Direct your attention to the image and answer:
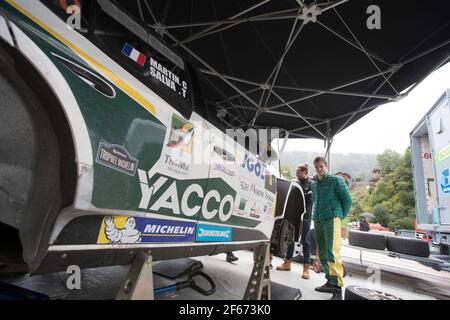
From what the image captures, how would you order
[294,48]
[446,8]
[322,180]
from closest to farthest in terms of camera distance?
[322,180], [446,8], [294,48]

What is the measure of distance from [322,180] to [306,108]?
446cm

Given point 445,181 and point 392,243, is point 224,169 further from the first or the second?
point 445,181

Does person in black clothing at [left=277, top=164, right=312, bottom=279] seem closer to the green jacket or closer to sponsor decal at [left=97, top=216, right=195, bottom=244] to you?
the green jacket

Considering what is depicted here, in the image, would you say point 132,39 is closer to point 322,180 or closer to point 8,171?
point 8,171

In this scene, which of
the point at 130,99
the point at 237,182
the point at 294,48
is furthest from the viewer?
the point at 294,48

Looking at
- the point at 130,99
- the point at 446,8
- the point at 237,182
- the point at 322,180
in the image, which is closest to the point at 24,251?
the point at 130,99

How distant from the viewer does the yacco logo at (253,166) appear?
2.24 m

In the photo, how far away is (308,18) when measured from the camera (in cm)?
410

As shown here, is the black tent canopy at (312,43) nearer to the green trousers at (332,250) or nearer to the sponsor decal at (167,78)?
the green trousers at (332,250)

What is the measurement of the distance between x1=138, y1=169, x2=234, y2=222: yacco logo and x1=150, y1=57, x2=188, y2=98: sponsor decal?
578 millimetres

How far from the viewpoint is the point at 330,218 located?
301cm

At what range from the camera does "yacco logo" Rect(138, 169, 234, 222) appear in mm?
1311

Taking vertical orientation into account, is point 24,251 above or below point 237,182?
below
